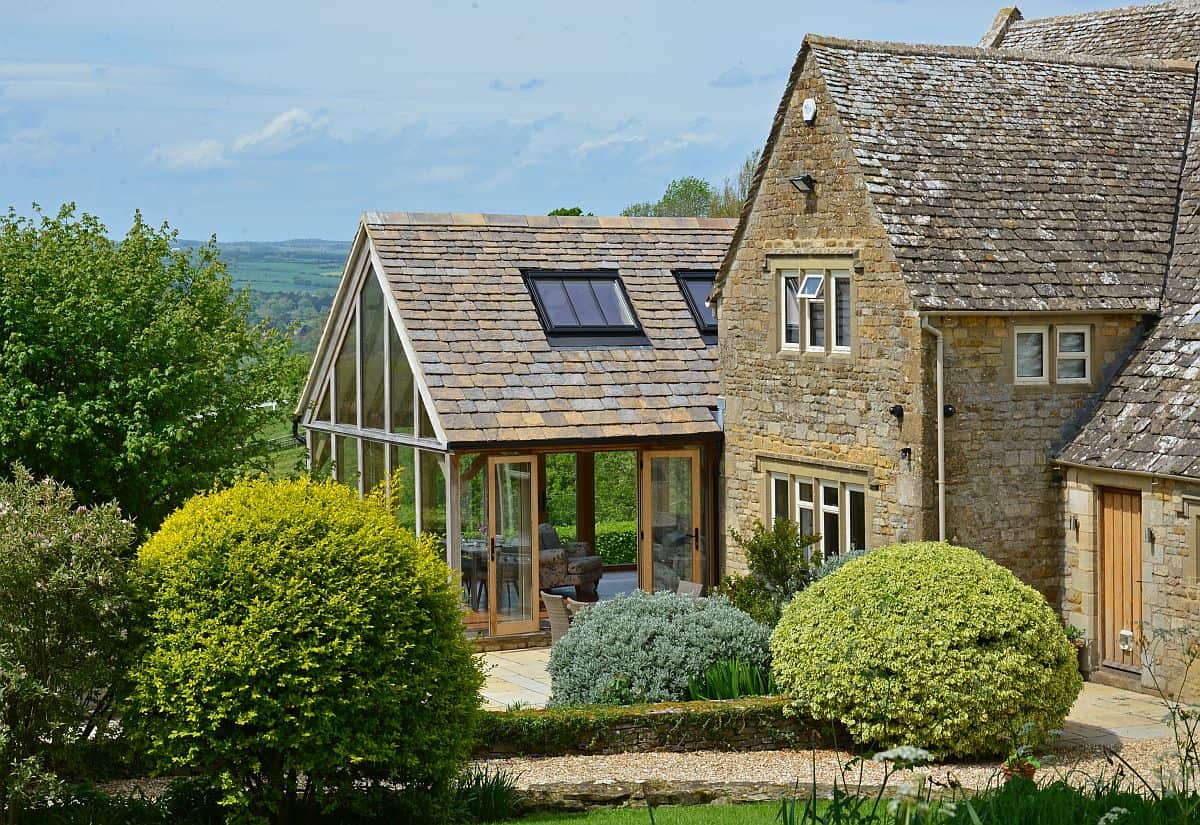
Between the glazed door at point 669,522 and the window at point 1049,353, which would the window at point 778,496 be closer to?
the glazed door at point 669,522

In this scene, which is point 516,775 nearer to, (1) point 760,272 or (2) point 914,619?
(2) point 914,619

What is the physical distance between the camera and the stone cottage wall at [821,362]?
17828 mm

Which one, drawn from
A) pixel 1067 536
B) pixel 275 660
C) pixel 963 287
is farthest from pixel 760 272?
pixel 275 660

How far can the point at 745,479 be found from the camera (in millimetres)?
20797

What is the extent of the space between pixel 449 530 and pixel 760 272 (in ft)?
17.9

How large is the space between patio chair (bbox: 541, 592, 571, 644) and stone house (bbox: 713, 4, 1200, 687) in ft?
9.90

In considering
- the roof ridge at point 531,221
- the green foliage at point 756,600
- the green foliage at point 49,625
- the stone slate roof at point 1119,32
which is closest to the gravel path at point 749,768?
the green foliage at point 756,600

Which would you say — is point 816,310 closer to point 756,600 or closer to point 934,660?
point 756,600

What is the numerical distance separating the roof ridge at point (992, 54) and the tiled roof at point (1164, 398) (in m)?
2.98

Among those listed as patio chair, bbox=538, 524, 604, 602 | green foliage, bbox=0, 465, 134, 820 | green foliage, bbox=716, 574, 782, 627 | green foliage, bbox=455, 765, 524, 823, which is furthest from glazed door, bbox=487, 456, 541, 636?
green foliage, bbox=0, 465, 134, 820

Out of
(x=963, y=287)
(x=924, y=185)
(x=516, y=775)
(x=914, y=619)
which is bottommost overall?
(x=516, y=775)

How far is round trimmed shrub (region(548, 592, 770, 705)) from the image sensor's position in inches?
569

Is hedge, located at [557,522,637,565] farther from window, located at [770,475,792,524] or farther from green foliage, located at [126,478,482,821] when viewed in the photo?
green foliage, located at [126,478,482,821]

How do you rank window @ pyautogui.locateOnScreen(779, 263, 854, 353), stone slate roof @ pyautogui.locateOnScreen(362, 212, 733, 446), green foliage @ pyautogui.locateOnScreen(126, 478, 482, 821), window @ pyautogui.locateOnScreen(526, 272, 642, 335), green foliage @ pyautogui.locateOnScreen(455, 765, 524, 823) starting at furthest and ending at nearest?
window @ pyautogui.locateOnScreen(526, 272, 642, 335)
stone slate roof @ pyautogui.locateOnScreen(362, 212, 733, 446)
window @ pyautogui.locateOnScreen(779, 263, 854, 353)
green foliage @ pyautogui.locateOnScreen(455, 765, 524, 823)
green foliage @ pyautogui.locateOnScreen(126, 478, 482, 821)
